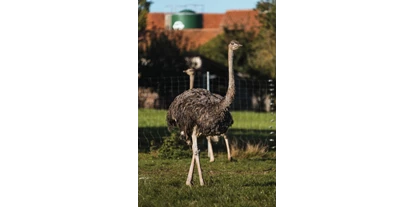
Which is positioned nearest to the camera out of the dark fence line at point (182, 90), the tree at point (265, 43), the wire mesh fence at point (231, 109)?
the wire mesh fence at point (231, 109)

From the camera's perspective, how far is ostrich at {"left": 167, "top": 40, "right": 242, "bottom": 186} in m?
7.60

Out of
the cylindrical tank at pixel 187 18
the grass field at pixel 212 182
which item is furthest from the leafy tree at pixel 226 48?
the grass field at pixel 212 182

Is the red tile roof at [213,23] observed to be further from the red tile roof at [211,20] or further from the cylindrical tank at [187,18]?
the cylindrical tank at [187,18]

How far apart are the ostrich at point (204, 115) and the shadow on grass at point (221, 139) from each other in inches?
136

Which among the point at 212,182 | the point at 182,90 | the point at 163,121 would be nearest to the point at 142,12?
the point at 182,90

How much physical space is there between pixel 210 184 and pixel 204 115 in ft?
2.19

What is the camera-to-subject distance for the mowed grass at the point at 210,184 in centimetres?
673

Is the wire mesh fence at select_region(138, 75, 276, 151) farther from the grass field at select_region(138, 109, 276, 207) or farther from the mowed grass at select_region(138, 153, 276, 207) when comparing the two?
the mowed grass at select_region(138, 153, 276, 207)

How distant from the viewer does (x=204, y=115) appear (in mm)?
7695

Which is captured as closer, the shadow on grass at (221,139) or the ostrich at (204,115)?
the ostrich at (204,115)

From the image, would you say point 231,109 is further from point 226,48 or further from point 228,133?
point 228,133
